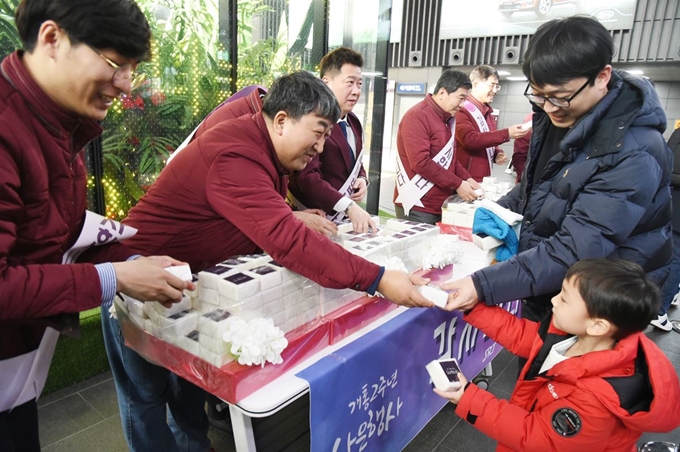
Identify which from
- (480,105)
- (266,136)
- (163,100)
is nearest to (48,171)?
(266,136)

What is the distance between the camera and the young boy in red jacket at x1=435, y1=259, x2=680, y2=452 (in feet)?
3.45

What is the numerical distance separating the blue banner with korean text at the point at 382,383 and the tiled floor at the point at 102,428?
1.13ft

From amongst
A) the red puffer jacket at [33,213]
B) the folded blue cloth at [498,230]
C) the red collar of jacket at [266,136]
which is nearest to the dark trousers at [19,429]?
the red puffer jacket at [33,213]

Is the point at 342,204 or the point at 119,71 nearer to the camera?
the point at 119,71

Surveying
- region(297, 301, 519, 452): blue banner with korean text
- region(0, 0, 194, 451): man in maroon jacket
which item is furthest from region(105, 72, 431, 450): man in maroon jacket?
region(0, 0, 194, 451): man in maroon jacket

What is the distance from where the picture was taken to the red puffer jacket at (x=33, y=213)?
32.9 inches

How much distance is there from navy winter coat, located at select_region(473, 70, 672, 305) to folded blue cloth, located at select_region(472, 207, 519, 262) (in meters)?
0.46

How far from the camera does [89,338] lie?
2.53 metres

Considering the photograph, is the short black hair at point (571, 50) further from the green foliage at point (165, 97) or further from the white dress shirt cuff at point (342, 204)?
the green foliage at point (165, 97)

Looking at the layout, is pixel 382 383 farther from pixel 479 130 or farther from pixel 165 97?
pixel 165 97

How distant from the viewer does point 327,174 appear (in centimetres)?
246

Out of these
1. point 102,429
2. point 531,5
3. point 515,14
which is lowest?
point 102,429

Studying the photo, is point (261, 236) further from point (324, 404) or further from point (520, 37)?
point (520, 37)

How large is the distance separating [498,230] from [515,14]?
9272 mm
